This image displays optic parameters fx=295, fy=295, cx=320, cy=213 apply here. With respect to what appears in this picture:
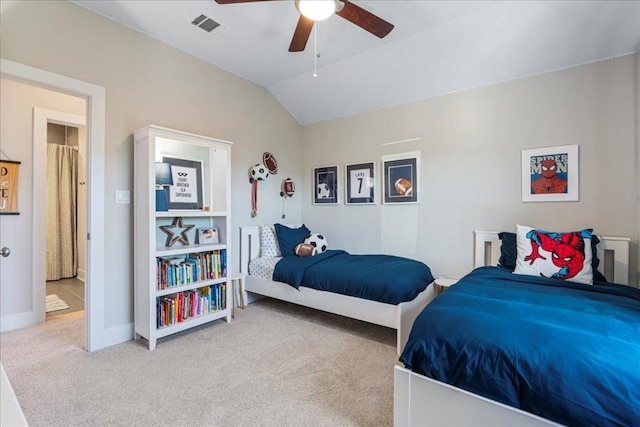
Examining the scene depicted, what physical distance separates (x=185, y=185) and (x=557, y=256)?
10.8 ft

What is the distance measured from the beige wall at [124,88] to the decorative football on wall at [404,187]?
186 centimetres

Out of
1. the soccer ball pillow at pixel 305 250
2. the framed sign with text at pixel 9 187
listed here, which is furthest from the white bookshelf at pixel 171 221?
the framed sign with text at pixel 9 187

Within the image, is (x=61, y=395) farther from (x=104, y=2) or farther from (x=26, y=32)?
(x=104, y=2)

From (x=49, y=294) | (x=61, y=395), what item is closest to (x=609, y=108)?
(x=61, y=395)

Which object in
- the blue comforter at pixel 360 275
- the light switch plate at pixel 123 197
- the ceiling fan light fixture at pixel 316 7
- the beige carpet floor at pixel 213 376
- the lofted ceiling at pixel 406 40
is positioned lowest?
the beige carpet floor at pixel 213 376

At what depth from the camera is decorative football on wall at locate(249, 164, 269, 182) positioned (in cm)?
368

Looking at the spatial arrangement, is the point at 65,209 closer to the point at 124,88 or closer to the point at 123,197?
the point at 123,197

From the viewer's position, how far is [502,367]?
1171mm

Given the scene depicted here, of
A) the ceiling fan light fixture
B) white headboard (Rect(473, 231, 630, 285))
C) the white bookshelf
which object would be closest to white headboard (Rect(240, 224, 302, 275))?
the white bookshelf

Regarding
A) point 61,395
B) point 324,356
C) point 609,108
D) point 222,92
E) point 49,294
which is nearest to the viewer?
point 61,395

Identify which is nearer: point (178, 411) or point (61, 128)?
point (178, 411)

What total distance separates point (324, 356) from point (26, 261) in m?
3.16

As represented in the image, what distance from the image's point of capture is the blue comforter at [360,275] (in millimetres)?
2447

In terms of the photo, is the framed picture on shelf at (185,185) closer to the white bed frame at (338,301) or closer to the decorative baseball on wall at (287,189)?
the white bed frame at (338,301)
